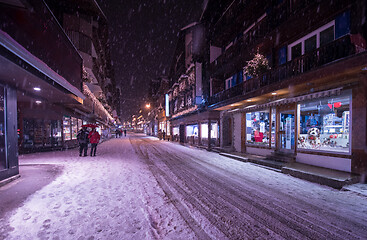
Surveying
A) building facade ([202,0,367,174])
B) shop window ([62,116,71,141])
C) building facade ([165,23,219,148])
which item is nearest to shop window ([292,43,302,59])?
building facade ([202,0,367,174])

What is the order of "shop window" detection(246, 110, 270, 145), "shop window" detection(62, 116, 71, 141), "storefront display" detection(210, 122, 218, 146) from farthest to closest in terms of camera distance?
1. "storefront display" detection(210, 122, 218, 146)
2. "shop window" detection(62, 116, 71, 141)
3. "shop window" detection(246, 110, 270, 145)

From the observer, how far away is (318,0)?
293 inches

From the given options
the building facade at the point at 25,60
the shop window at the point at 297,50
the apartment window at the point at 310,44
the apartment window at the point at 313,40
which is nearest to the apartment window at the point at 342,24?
the apartment window at the point at 313,40

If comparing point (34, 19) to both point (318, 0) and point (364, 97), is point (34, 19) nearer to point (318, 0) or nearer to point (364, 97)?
point (318, 0)

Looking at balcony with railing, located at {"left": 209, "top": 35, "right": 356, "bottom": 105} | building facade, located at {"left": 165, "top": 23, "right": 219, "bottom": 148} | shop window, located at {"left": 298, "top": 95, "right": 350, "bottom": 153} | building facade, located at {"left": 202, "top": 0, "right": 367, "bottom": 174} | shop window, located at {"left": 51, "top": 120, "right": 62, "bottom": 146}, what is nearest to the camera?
balcony with railing, located at {"left": 209, "top": 35, "right": 356, "bottom": 105}

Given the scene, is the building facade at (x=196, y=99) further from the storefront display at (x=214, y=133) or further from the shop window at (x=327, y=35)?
the shop window at (x=327, y=35)

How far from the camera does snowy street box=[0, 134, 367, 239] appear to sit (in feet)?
9.56

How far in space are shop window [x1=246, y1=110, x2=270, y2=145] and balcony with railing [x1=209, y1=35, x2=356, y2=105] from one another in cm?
207

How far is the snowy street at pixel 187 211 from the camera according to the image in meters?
2.91

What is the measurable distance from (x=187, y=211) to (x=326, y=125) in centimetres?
765

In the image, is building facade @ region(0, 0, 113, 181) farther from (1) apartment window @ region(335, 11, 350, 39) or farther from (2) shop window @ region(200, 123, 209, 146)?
(2) shop window @ region(200, 123, 209, 146)

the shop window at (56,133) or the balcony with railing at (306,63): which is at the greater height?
the balcony with railing at (306,63)

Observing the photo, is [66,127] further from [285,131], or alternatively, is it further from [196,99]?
[285,131]

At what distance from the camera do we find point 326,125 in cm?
752
